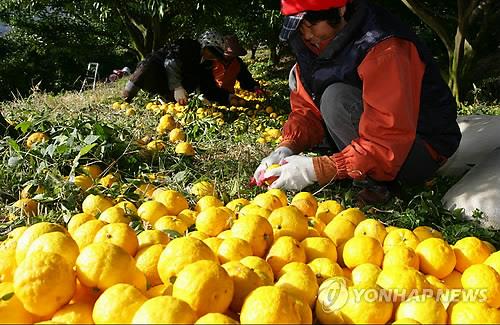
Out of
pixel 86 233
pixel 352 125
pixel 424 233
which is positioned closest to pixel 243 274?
pixel 86 233

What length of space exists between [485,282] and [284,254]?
60 centimetres

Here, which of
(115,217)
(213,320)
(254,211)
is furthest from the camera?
(254,211)

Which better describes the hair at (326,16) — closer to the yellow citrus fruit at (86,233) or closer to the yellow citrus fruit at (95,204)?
A: the yellow citrus fruit at (95,204)

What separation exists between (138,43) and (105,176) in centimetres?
816

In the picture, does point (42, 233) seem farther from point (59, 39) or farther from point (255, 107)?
point (59, 39)

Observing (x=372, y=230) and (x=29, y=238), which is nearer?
(x=29, y=238)

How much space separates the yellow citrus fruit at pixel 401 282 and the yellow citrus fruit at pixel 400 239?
322mm

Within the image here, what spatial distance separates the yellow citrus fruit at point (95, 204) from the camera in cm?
215

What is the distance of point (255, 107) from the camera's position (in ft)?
22.2

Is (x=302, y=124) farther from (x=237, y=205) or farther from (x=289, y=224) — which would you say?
(x=289, y=224)

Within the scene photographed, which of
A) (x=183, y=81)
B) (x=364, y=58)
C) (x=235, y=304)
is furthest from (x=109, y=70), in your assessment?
(x=235, y=304)

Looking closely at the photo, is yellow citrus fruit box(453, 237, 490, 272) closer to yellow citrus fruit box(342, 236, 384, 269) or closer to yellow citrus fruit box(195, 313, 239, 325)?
yellow citrus fruit box(342, 236, 384, 269)

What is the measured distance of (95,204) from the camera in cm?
217

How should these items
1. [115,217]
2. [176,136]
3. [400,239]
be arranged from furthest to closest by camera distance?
[176,136] → [115,217] → [400,239]
